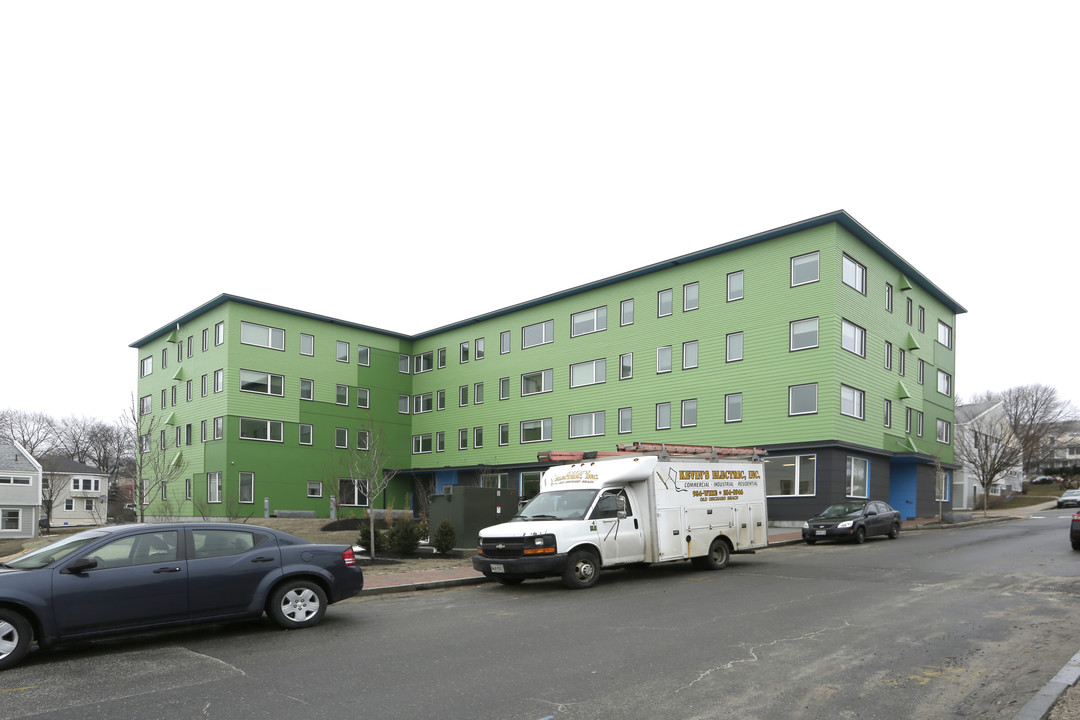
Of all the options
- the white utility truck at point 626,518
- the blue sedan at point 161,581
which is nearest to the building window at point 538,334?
the white utility truck at point 626,518

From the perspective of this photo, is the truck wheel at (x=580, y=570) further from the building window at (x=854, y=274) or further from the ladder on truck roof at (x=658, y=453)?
the building window at (x=854, y=274)

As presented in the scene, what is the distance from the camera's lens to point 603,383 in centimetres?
4088

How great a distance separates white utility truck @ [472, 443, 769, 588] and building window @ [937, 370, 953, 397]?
97.8 ft

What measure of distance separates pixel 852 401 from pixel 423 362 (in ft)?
99.2

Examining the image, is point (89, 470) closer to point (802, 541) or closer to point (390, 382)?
point (390, 382)

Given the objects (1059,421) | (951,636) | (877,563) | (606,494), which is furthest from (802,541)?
(1059,421)

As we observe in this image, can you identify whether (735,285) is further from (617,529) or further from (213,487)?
(213,487)

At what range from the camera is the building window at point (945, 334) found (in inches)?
1663

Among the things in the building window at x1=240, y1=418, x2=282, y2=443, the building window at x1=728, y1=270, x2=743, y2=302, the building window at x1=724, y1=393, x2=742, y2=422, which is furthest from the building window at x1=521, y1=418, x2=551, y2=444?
the building window at x1=240, y1=418, x2=282, y2=443

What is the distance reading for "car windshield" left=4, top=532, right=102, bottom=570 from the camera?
844 centimetres

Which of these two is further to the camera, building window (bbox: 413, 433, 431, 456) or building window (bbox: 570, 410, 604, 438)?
building window (bbox: 413, 433, 431, 456)

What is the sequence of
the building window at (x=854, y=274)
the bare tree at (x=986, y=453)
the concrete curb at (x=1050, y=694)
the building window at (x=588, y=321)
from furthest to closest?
1. the bare tree at (x=986, y=453)
2. the building window at (x=588, y=321)
3. the building window at (x=854, y=274)
4. the concrete curb at (x=1050, y=694)

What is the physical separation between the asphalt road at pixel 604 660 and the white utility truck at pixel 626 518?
0.87m

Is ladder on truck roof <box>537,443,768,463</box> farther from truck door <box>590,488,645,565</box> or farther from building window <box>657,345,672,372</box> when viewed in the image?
building window <box>657,345,672,372</box>
